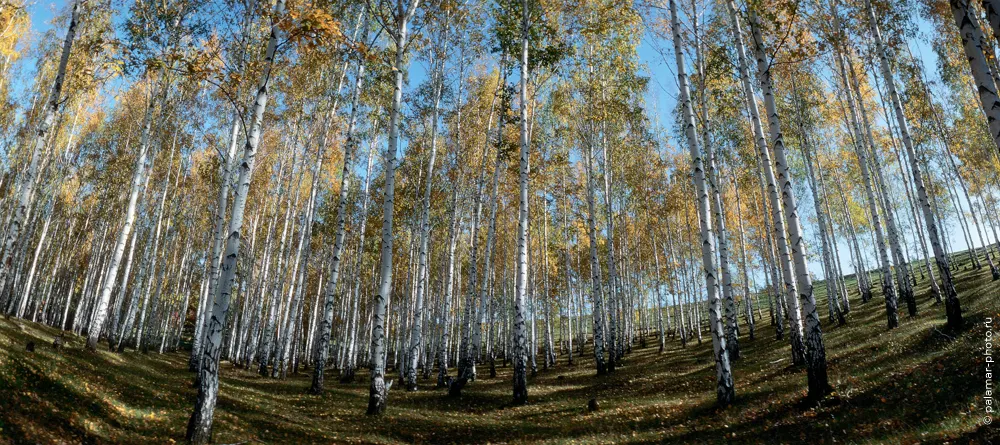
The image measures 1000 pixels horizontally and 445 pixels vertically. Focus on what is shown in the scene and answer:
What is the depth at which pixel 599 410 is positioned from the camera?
450 inches

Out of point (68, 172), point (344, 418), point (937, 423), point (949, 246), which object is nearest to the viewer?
point (937, 423)

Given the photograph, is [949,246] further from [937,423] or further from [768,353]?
[937,423]

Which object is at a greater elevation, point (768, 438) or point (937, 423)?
point (937, 423)

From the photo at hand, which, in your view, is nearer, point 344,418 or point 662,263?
point 344,418

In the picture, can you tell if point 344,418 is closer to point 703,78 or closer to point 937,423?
point 937,423

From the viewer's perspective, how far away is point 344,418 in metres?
11.0

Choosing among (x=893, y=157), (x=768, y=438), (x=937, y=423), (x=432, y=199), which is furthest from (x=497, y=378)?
(x=893, y=157)

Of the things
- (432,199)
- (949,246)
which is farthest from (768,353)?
(949,246)

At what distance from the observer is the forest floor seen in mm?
6582

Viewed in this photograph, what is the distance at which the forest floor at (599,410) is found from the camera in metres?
6.58

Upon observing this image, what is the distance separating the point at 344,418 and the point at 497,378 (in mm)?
11030

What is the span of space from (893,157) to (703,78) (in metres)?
23.2

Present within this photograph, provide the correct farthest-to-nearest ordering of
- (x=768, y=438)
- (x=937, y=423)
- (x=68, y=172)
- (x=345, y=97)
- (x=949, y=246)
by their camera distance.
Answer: (x=949, y=246) → (x=68, y=172) → (x=345, y=97) → (x=768, y=438) → (x=937, y=423)

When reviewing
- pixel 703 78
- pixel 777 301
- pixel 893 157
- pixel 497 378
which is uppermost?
pixel 893 157
